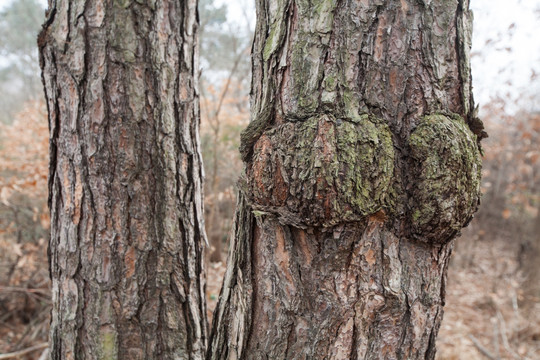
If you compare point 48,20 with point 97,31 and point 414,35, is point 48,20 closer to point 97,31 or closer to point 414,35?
point 97,31

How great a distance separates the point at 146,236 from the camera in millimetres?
1651

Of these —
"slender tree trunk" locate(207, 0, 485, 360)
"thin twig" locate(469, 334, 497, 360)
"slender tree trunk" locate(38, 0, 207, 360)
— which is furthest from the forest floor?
"slender tree trunk" locate(207, 0, 485, 360)

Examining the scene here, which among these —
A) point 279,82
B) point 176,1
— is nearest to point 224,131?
point 176,1

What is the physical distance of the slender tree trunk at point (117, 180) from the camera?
157 cm

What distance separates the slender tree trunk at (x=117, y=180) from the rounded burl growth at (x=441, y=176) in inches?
45.6

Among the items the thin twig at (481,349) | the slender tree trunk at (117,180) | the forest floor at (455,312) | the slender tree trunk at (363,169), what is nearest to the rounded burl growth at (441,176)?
the slender tree trunk at (363,169)

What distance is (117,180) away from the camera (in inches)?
63.0

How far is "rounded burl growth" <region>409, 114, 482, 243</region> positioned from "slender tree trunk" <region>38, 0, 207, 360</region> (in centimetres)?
116

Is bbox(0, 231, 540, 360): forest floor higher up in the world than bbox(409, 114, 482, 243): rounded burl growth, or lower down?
lower down

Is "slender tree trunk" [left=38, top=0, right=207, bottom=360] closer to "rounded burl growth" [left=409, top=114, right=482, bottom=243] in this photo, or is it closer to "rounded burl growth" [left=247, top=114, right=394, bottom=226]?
"rounded burl growth" [left=247, top=114, right=394, bottom=226]

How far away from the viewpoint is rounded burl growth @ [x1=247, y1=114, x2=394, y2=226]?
84 centimetres

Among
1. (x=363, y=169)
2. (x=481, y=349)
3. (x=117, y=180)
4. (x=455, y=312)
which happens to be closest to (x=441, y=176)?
(x=363, y=169)

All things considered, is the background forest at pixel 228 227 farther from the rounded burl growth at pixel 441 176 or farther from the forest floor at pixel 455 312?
the rounded burl growth at pixel 441 176

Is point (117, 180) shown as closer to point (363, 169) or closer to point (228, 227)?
point (363, 169)
